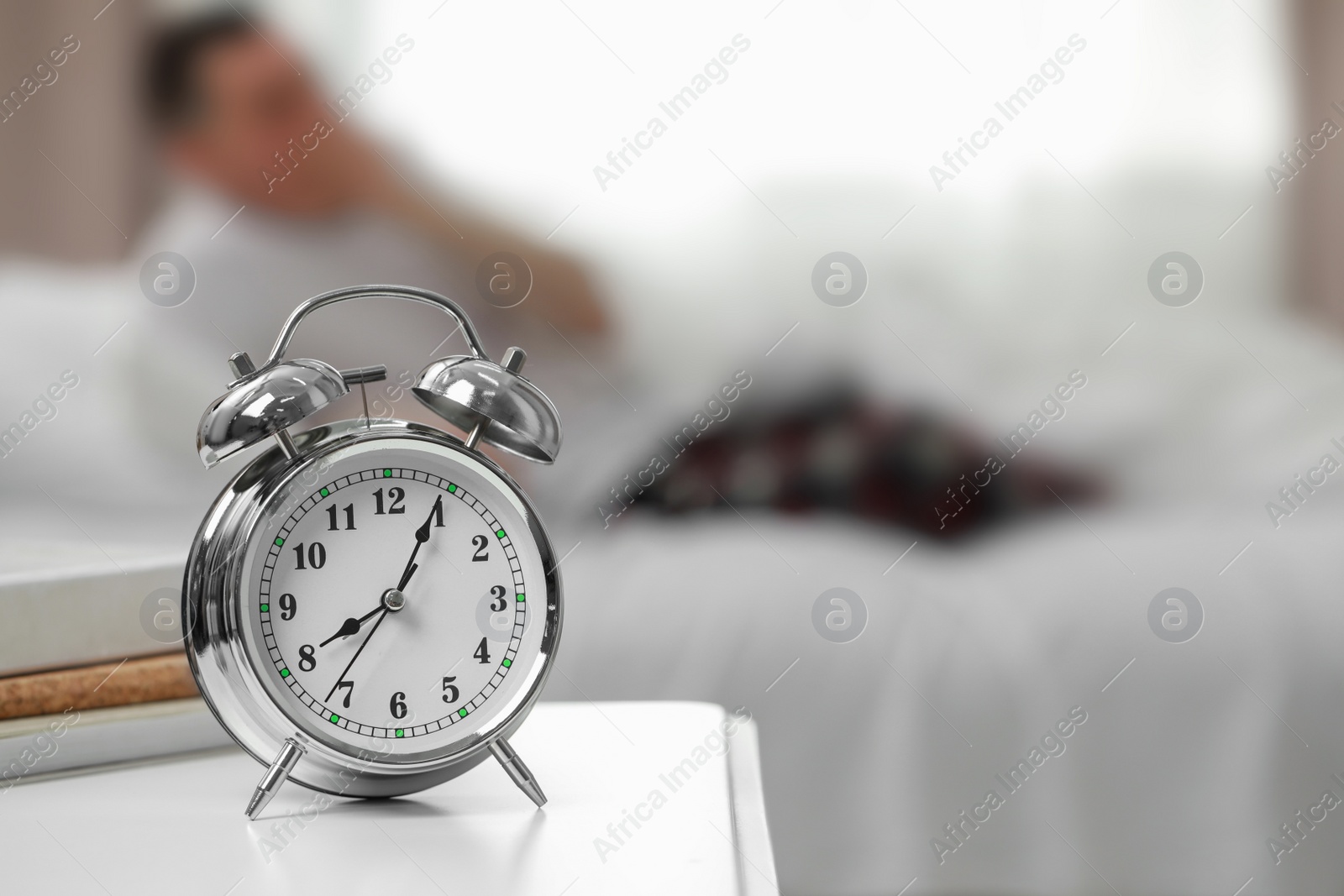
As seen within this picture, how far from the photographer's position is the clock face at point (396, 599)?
23.5 inches

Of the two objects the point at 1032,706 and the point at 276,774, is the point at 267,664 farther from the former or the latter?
the point at 1032,706

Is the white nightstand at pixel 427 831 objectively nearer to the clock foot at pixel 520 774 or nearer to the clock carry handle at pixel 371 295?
the clock foot at pixel 520 774

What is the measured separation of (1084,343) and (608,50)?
1.07 metres

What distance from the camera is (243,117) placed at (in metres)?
2.01

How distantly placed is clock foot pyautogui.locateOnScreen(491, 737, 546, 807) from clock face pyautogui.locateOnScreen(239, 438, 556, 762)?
0.02 m

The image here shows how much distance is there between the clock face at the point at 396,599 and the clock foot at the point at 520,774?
18 mm

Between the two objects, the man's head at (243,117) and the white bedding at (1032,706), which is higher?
the white bedding at (1032,706)

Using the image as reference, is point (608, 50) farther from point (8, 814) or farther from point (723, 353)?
point (8, 814)

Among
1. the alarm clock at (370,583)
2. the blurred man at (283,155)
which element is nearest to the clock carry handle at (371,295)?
the alarm clock at (370,583)

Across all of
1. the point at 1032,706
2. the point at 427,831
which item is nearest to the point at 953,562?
the point at 1032,706

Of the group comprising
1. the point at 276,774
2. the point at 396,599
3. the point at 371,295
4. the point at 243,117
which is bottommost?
the point at 243,117

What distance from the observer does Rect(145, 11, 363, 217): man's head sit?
199 centimetres

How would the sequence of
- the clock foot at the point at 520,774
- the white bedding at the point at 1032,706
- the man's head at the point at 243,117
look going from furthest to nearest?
the man's head at the point at 243,117
the white bedding at the point at 1032,706
the clock foot at the point at 520,774

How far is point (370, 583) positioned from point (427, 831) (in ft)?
0.46
